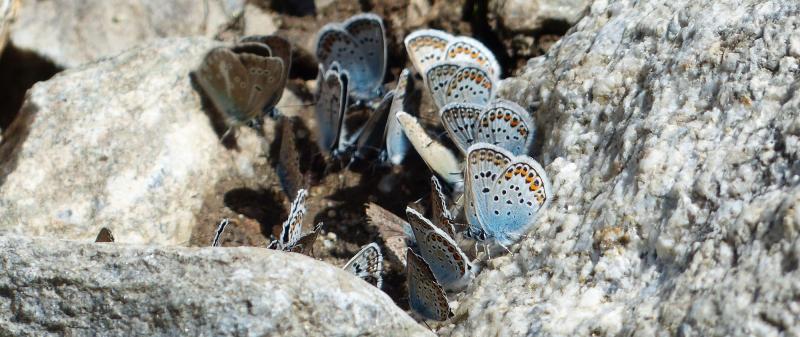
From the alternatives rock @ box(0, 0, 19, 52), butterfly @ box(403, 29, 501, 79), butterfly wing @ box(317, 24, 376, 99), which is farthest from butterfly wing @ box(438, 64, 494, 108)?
rock @ box(0, 0, 19, 52)

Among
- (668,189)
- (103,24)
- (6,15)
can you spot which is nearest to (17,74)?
(103,24)

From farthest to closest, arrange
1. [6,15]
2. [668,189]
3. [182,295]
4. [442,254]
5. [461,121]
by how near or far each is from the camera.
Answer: [6,15], [461,121], [442,254], [668,189], [182,295]

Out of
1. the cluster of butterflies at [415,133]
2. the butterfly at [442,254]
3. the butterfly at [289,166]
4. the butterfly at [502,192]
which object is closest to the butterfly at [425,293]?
the cluster of butterflies at [415,133]

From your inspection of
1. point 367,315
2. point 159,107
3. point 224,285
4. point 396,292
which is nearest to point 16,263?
point 224,285

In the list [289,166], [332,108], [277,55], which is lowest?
[289,166]

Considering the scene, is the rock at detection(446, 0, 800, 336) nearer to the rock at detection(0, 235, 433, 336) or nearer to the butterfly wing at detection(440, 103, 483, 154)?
the butterfly wing at detection(440, 103, 483, 154)

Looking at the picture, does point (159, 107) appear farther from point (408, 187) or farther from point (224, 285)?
point (224, 285)

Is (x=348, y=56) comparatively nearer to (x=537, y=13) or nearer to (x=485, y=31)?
(x=485, y=31)
